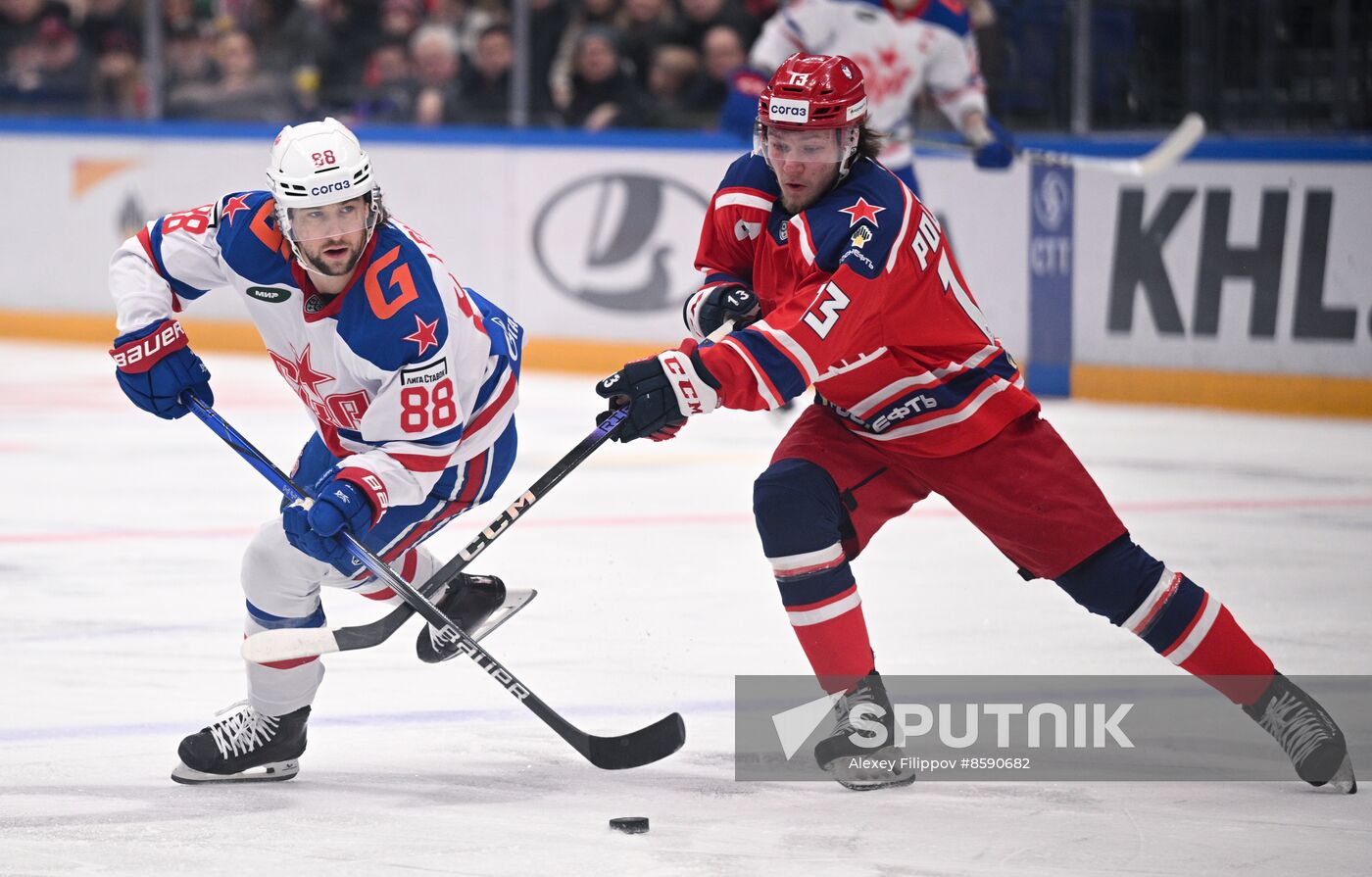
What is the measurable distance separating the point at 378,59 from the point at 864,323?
7313mm

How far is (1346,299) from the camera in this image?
810 cm

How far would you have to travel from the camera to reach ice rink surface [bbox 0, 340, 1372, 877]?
3.06 metres

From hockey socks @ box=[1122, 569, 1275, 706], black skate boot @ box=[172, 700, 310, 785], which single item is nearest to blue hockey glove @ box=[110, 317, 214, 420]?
black skate boot @ box=[172, 700, 310, 785]

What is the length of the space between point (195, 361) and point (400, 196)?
21.9 ft

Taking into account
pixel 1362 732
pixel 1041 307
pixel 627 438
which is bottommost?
pixel 1041 307

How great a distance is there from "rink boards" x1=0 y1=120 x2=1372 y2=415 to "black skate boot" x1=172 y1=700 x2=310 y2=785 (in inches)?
221

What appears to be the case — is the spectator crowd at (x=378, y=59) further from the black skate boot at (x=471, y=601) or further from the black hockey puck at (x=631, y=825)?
the black hockey puck at (x=631, y=825)

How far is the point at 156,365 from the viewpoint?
3.60 meters

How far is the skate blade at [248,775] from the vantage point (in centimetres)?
342

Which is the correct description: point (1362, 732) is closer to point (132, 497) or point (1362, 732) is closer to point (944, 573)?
point (944, 573)

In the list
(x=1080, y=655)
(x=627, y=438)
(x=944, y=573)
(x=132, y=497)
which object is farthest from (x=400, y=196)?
(x=627, y=438)

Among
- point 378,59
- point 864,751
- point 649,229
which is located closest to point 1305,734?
point 864,751

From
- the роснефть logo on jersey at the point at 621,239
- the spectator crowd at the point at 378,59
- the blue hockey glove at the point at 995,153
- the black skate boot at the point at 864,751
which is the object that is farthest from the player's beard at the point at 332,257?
the spectator crowd at the point at 378,59

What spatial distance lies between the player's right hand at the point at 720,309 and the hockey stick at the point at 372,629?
13cm
